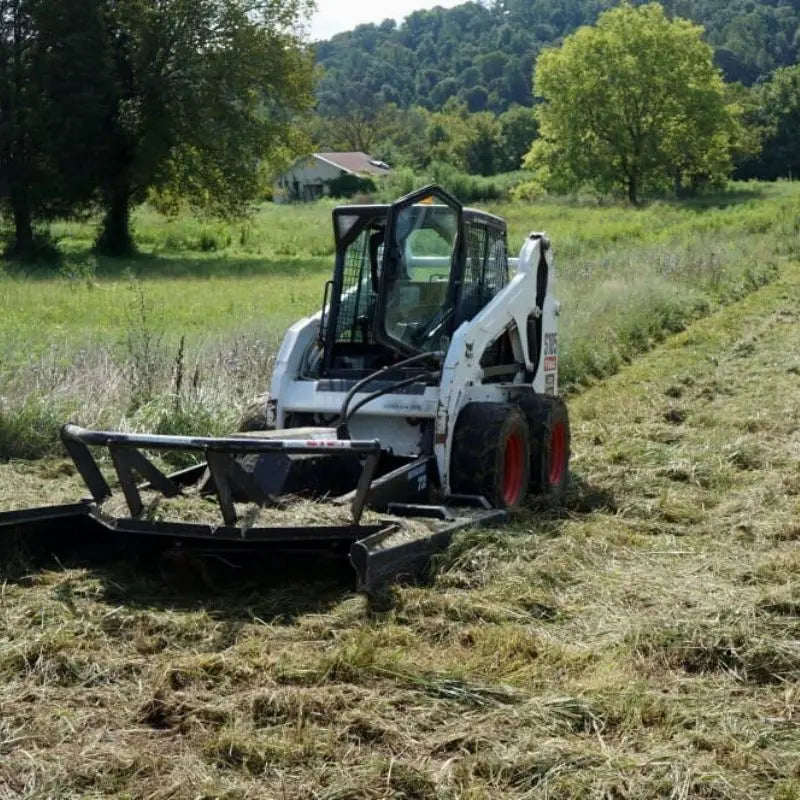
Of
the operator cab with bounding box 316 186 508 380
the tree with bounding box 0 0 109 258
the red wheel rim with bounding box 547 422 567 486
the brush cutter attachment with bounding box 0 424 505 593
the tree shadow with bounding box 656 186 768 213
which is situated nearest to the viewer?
the brush cutter attachment with bounding box 0 424 505 593

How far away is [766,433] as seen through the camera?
35.8 ft

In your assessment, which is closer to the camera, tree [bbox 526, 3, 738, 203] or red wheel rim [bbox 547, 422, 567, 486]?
red wheel rim [bbox 547, 422, 567, 486]

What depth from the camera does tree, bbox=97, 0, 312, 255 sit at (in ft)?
121

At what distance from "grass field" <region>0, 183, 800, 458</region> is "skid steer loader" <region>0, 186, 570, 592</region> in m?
1.15

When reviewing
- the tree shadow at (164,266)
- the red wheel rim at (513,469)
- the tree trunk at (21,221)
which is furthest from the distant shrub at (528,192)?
the red wheel rim at (513,469)

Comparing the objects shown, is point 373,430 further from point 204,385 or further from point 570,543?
point 204,385

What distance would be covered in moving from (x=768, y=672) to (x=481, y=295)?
427 centimetres

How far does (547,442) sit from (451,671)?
3.71 m

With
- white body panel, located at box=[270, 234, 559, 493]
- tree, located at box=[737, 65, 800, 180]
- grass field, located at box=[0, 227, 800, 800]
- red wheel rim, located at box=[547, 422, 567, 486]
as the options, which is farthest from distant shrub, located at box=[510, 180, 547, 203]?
grass field, located at box=[0, 227, 800, 800]

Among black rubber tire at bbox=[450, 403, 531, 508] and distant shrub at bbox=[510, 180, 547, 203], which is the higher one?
distant shrub at bbox=[510, 180, 547, 203]

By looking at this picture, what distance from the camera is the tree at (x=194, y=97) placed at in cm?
3681

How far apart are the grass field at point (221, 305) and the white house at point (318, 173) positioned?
4182 centimetres

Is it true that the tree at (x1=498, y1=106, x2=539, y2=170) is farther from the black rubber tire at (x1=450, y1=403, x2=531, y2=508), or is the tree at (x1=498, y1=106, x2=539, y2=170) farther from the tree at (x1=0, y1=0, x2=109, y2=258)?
the black rubber tire at (x1=450, y1=403, x2=531, y2=508)

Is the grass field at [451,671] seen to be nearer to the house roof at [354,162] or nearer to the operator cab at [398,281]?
the operator cab at [398,281]
